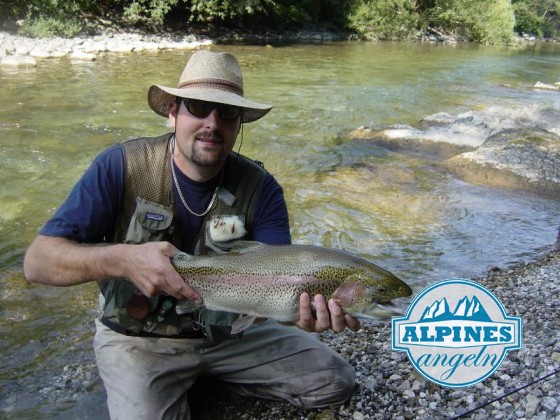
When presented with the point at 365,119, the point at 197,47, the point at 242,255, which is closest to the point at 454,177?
the point at 365,119

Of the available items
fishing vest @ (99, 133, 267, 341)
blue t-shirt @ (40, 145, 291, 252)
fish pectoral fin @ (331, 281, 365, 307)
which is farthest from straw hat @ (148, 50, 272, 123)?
fish pectoral fin @ (331, 281, 365, 307)

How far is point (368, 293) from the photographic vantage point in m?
2.65

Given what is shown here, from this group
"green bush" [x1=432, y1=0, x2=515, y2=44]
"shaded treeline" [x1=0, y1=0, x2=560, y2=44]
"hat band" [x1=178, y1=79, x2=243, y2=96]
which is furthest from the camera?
"green bush" [x1=432, y1=0, x2=515, y2=44]

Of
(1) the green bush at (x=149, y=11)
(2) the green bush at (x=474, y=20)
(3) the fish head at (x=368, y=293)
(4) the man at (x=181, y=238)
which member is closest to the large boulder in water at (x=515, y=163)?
(4) the man at (x=181, y=238)

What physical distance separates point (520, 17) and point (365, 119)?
67.0 metres

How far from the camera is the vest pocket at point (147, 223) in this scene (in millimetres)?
3096

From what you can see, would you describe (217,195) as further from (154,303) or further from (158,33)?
(158,33)

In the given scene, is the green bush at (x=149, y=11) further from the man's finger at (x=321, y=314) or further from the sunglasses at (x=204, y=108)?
the man's finger at (x=321, y=314)

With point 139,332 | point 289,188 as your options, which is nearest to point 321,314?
point 139,332

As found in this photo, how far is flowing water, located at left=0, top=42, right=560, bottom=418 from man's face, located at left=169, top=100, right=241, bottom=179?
184 cm

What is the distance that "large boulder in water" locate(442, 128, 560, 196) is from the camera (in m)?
8.98

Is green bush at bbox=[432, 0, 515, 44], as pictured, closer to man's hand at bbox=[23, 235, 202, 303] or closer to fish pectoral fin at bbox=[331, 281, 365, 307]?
fish pectoral fin at bbox=[331, 281, 365, 307]

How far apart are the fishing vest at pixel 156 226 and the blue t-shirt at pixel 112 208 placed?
0.16 feet

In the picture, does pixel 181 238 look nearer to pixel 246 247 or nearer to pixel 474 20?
pixel 246 247
